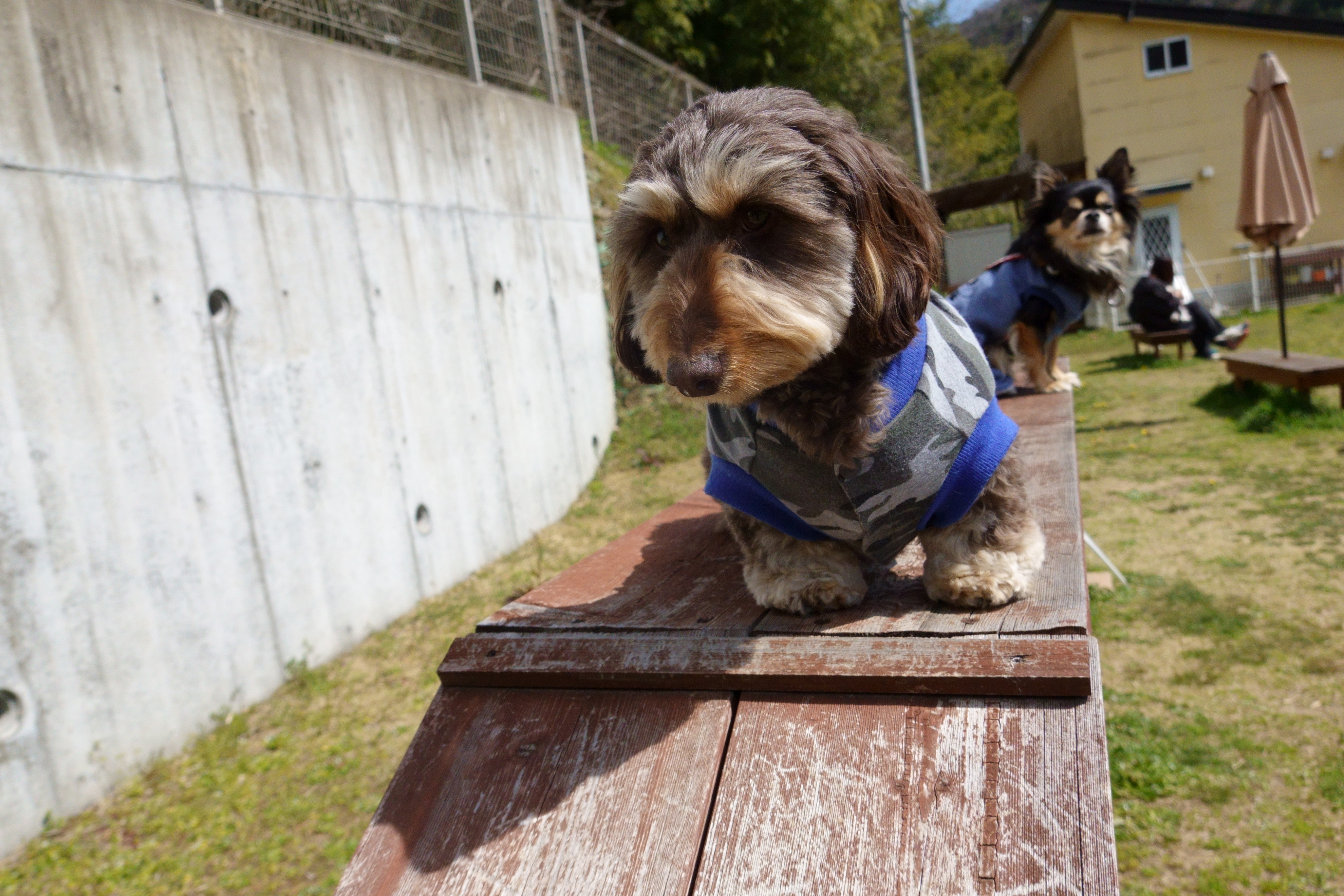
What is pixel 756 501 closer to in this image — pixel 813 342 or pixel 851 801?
pixel 813 342

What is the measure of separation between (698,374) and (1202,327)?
523 inches

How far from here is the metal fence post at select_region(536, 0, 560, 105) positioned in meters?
8.35

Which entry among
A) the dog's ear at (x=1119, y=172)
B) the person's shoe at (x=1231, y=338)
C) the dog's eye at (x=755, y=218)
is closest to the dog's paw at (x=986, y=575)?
the dog's eye at (x=755, y=218)

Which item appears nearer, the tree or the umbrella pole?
the umbrella pole

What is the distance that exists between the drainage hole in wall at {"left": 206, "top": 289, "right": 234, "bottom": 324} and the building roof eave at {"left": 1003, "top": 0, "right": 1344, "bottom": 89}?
824 inches

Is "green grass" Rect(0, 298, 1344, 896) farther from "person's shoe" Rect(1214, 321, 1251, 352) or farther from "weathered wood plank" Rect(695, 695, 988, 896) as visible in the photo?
"person's shoe" Rect(1214, 321, 1251, 352)

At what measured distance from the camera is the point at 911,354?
2.11 metres

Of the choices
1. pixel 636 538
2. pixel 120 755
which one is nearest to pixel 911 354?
pixel 636 538

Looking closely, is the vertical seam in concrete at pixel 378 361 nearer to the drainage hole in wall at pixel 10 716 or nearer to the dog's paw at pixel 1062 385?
the drainage hole in wall at pixel 10 716

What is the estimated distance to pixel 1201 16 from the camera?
18.8m

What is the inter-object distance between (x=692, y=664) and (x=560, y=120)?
23.1 ft

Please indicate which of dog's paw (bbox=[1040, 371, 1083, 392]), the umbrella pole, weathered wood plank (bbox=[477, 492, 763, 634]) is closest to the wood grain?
weathered wood plank (bbox=[477, 492, 763, 634])

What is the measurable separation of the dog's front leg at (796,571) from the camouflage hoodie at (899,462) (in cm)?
6

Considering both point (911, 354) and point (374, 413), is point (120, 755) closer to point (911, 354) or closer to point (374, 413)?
point (374, 413)
